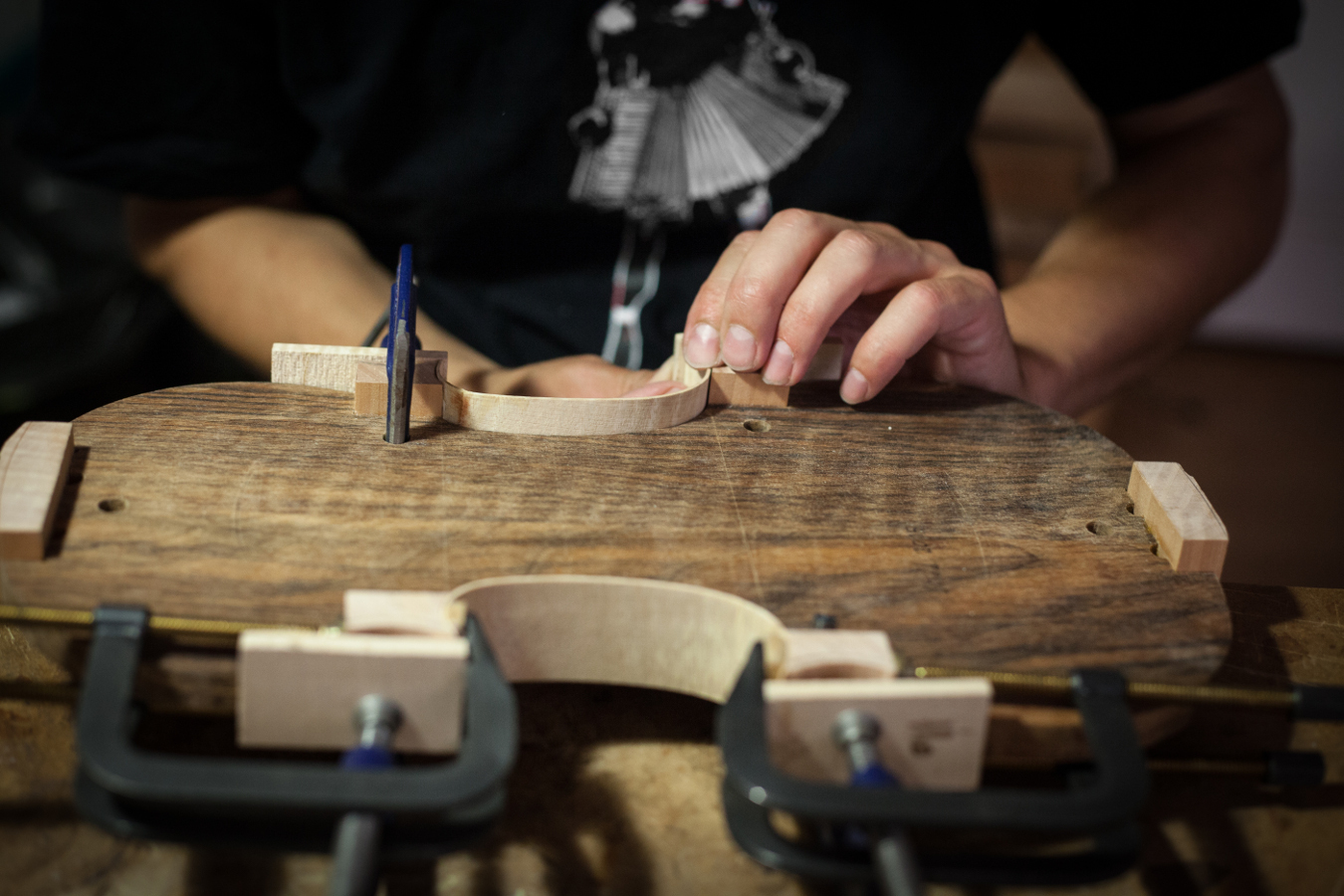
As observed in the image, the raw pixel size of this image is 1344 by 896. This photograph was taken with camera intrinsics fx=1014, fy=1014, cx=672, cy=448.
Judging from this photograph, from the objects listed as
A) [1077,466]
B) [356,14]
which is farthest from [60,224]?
[1077,466]

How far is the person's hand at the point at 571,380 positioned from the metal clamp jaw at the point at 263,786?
43 centimetres

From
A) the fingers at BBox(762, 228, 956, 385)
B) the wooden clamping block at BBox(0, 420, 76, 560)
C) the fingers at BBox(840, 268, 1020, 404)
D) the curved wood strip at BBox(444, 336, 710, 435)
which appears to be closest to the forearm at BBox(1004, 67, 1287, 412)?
the fingers at BBox(840, 268, 1020, 404)

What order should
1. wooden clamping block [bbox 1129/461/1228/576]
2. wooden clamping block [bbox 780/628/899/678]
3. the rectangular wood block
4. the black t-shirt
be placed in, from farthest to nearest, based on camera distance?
1. the black t-shirt
2. the rectangular wood block
3. wooden clamping block [bbox 1129/461/1228/576]
4. wooden clamping block [bbox 780/628/899/678]

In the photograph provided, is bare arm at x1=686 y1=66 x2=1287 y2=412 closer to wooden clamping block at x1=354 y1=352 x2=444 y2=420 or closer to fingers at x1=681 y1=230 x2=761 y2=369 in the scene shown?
fingers at x1=681 y1=230 x2=761 y2=369

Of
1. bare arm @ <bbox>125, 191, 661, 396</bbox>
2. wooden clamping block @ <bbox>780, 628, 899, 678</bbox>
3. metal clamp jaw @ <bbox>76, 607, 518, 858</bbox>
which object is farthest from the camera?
bare arm @ <bbox>125, 191, 661, 396</bbox>

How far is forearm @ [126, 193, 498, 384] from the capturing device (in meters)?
1.26

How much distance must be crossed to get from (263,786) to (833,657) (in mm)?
303

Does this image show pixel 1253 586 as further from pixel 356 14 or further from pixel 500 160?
pixel 356 14

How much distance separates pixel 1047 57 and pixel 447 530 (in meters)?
2.53

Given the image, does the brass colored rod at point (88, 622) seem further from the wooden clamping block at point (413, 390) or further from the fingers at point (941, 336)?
the fingers at point (941, 336)

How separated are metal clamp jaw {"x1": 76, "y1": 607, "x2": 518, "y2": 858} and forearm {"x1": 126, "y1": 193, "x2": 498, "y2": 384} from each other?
70 cm

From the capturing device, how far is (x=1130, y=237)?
4.50 ft

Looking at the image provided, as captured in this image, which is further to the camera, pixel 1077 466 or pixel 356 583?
pixel 1077 466

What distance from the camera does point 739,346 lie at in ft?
2.70
